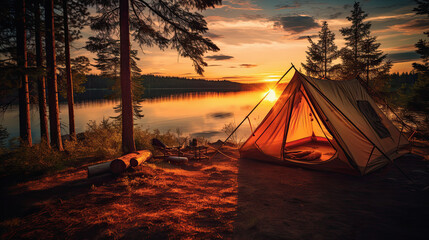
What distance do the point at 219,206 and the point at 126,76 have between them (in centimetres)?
479

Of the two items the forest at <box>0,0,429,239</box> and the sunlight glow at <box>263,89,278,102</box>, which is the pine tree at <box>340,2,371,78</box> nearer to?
the forest at <box>0,0,429,239</box>

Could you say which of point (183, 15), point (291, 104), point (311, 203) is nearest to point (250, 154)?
point (291, 104)

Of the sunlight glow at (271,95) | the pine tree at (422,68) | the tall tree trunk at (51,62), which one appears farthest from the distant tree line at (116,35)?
the pine tree at (422,68)

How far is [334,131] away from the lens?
536 centimetres

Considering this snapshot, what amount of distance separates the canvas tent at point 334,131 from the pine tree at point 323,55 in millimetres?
11991

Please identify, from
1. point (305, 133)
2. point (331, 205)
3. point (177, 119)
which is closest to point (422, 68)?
point (305, 133)

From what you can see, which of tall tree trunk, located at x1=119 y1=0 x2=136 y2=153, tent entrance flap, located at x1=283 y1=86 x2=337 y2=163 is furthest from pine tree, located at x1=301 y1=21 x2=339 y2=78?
tall tree trunk, located at x1=119 y1=0 x2=136 y2=153

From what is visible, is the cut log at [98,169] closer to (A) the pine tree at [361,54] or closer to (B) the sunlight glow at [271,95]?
(B) the sunlight glow at [271,95]

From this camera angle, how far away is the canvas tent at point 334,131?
17.4 ft

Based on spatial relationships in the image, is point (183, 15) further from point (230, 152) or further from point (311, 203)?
point (311, 203)

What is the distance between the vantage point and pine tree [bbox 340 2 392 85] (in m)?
15.5

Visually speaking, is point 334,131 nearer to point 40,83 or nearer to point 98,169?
point 98,169

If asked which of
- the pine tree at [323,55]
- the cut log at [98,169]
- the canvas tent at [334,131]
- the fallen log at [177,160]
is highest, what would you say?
the pine tree at [323,55]

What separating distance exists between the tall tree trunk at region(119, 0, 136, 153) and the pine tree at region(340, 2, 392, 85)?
1596 centimetres
